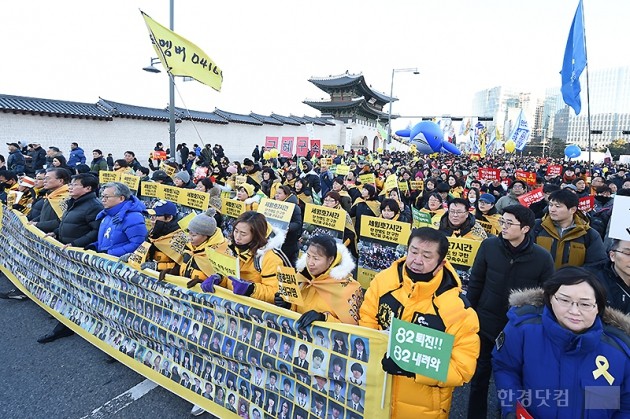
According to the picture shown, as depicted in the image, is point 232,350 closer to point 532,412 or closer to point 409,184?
point 532,412

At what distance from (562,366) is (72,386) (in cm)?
365

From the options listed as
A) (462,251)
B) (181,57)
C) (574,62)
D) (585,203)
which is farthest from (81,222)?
(574,62)

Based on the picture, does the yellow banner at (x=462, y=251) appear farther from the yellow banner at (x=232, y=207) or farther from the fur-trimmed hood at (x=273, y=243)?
the yellow banner at (x=232, y=207)

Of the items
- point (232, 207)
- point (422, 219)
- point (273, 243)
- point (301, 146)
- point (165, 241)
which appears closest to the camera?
point (273, 243)

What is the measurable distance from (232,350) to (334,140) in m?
40.9

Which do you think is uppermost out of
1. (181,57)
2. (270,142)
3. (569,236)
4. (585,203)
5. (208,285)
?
(181,57)

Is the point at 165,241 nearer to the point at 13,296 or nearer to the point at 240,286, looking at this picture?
the point at 240,286

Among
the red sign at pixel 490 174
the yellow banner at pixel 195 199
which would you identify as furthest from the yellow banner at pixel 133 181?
the red sign at pixel 490 174

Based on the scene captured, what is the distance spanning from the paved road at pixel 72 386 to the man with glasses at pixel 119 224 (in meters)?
1.06

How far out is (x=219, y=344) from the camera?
2.77 m

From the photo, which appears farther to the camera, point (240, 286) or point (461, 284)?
point (461, 284)

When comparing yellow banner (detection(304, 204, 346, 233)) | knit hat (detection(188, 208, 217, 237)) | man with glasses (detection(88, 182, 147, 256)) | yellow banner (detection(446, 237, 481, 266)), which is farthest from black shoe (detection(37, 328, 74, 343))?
yellow banner (detection(446, 237, 481, 266))

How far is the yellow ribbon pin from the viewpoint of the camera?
1697 mm

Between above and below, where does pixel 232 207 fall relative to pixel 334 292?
above
